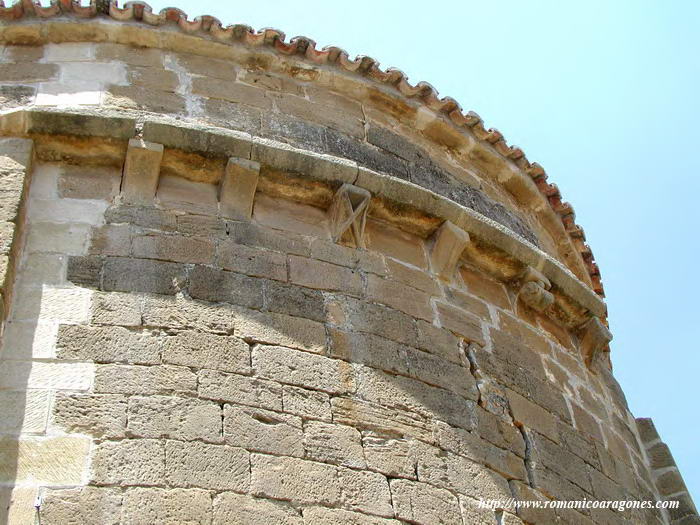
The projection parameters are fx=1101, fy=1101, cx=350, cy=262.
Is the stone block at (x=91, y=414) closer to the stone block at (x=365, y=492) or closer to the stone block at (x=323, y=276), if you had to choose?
the stone block at (x=365, y=492)

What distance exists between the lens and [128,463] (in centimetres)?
393

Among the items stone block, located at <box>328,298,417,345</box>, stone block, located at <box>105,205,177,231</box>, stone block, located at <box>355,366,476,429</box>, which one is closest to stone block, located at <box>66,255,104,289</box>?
stone block, located at <box>105,205,177,231</box>

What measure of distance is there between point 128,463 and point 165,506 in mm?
233

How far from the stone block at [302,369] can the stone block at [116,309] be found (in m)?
0.52

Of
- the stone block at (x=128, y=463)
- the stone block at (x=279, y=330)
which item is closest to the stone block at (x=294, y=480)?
the stone block at (x=128, y=463)

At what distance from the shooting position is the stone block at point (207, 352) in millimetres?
4387

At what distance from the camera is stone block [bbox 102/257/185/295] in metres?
4.64

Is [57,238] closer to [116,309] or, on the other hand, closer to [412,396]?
[116,309]

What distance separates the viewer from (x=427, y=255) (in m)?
5.72

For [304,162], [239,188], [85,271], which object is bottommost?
[85,271]

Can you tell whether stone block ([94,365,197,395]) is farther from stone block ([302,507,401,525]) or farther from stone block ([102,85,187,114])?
stone block ([102,85,187,114])

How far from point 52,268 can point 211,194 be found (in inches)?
37.5

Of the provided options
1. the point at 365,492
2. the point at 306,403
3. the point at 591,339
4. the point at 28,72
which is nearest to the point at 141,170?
the point at 28,72

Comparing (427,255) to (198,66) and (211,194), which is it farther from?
(198,66)
